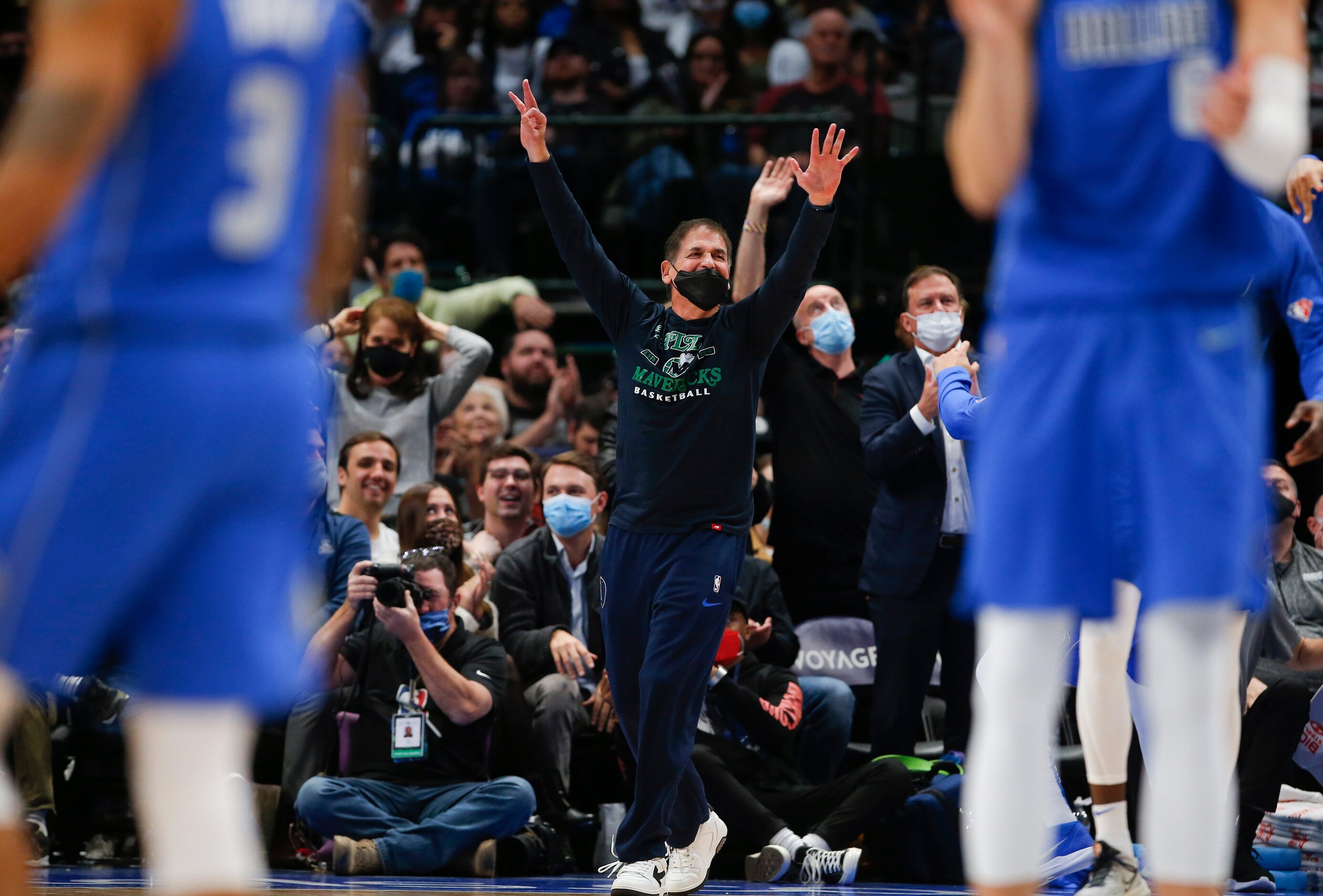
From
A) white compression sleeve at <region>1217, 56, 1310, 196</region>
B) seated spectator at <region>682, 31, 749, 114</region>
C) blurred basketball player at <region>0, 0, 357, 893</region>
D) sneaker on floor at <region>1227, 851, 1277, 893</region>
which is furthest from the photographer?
seated spectator at <region>682, 31, 749, 114</region>

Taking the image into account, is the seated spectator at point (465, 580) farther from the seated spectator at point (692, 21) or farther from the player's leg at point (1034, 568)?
the seated spectator at point (692, 21)

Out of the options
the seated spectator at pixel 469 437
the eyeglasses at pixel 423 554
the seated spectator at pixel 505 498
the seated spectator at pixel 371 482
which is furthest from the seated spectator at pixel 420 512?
the seated spectator at pixel 469 437

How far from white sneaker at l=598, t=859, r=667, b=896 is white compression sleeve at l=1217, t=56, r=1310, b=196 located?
3614 millimetres

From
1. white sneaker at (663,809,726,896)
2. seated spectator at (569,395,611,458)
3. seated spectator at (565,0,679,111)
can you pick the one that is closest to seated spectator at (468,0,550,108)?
seated spectator at (565,0,679,111)

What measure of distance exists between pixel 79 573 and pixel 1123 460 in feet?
→ 5.85

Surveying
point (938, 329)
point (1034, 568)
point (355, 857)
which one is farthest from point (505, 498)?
point (1034, 568)

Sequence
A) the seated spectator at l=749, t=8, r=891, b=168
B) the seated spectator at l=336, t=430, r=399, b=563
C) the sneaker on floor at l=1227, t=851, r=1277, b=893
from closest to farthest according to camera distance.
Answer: the sneaker on floor at l=1227, t=851, r=1277, b=893
the seated spectator at l=336, t=430, r=399, b=563
the seated spectator at l=749, t=8, r=891, b=168

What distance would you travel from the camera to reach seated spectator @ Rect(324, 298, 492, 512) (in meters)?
8.70

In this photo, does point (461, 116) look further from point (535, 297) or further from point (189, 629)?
point (189, 629)


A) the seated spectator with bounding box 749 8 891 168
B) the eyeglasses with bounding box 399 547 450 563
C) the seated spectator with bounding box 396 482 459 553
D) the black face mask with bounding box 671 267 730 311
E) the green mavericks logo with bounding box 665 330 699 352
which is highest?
the seated spectator with bounding box 749 8 891 168

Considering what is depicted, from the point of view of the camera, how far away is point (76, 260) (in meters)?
2.40

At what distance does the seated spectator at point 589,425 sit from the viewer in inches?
364

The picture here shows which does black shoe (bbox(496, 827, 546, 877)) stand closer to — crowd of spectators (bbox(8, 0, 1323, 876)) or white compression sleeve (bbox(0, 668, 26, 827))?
crowd of spectators (bbox(8, 0, 1323, 876))

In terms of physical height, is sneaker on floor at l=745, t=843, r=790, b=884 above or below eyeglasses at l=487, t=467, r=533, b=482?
below
